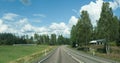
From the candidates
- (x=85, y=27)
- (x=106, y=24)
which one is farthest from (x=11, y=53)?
(x=85, y=27)

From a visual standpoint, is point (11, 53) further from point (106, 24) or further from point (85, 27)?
point (85, 27)

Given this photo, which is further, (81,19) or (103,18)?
(81,19)

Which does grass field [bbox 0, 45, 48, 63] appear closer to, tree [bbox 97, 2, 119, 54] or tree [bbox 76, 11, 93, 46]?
tree [bbox 97, 2, 119, 54]

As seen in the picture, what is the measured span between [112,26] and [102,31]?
260cm

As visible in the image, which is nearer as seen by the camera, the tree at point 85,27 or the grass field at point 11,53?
the grass field at point 11,53

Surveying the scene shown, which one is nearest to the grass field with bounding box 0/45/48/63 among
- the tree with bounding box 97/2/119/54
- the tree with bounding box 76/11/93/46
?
the tree with bounding box 97/2/119/54

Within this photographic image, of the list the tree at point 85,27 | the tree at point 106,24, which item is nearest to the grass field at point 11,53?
the tree at point 106,24

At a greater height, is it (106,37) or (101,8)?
(101,8)

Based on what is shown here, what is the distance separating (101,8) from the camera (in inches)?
2413

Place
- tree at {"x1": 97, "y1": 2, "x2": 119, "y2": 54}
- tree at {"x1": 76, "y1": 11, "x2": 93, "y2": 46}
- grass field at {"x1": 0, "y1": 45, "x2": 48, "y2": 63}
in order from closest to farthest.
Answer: grass field at {"x1": 0, "y1": 45, "x2": 48, "y2": 63} < tree at {"x1": 97, "y1": 2, "x2": 119, "y2": 54} < tree at {"x1": 76, "y1": 11, "x2": 93, "y2": 46}

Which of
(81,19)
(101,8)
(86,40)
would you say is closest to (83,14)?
(81,19)

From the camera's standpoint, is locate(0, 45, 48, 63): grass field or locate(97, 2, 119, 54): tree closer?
locate(0, 45, 48, 63): grass field

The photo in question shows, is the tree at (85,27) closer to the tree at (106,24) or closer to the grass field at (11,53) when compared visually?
the grass field at (11,53)

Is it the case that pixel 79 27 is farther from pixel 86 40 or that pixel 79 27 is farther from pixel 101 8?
pixel 101 8
